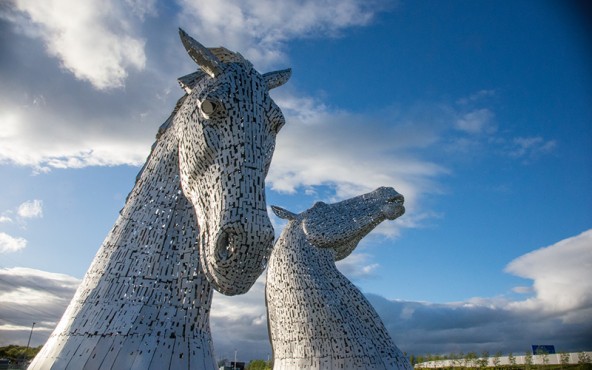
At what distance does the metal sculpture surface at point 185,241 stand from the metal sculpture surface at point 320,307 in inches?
121

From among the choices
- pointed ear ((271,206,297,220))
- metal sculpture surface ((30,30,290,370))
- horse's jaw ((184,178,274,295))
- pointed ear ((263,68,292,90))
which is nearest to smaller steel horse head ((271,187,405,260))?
pointed ear ((271,206,297,220))

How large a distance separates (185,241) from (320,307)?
10.5 ft

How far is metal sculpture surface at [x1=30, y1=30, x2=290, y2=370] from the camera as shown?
5.68 ft

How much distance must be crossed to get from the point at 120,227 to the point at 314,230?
364 cm

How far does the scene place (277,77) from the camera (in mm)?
2596

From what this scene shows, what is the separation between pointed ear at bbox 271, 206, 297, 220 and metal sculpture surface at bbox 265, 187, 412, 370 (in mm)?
99

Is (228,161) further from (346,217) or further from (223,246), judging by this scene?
(346,217)

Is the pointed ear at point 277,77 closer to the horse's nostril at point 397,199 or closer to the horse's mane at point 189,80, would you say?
the horse's mane at point 189,80

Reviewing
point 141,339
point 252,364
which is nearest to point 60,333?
point 141,339

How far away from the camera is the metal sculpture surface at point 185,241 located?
173 cm

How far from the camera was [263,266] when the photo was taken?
177cm

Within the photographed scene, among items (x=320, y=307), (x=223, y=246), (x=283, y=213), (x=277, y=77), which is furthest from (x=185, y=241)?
(x=283, y=213)

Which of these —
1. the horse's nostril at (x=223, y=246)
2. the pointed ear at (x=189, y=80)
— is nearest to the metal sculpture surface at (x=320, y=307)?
the pointed ear at (x=189, y=80)

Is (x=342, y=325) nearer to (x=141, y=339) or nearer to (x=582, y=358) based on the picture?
(x=141, y=339)
